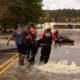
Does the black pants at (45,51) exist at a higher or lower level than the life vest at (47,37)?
lower

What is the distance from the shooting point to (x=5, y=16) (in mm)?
17922

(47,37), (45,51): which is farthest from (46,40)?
(45,51)

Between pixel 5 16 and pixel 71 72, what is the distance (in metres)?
10.9

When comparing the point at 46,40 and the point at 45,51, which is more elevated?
the point at 46,40

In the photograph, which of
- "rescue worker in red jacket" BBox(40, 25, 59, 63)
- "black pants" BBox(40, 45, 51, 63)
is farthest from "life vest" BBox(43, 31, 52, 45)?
"black pants" BBox(40, 45, 51, 63)

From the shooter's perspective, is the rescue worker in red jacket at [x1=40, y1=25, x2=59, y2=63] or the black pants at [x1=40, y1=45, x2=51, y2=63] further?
the black pants at [x1=40, y1=45, x2=51, y2=63]

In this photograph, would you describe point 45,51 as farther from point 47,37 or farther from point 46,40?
point 47,37

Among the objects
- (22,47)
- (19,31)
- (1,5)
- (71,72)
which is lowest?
(71,72)

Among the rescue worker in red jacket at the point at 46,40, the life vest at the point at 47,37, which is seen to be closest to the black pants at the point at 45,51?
the rescue worker in red jacket at the point at 46,40

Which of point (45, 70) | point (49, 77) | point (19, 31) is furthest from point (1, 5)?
point (49, 77)

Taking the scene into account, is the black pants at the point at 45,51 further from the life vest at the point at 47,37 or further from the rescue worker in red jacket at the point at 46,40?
the life vest at the point at 47,37

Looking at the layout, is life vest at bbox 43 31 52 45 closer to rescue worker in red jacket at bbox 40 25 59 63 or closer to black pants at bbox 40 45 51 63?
rescue worker in red jacket at bbox 40 25 59 63

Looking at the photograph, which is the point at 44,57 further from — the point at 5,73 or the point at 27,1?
the point at 27,1

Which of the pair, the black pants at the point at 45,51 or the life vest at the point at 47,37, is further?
the black pants at the point at 45,51
